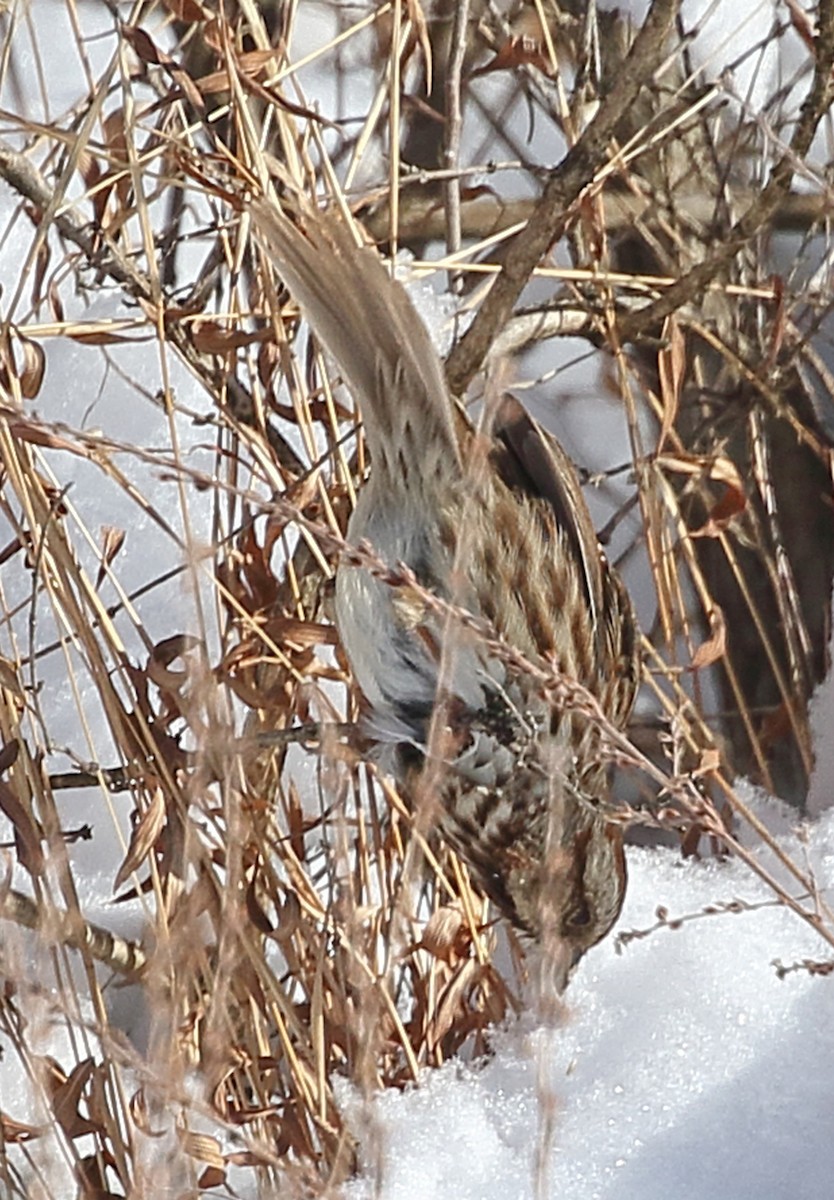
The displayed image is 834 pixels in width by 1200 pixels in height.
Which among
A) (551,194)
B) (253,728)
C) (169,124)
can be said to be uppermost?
(169,124)

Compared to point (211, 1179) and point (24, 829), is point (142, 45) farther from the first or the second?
point (211, 1179)

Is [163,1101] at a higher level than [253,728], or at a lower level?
lower

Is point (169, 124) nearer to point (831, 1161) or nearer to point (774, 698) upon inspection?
point (831, 1161)

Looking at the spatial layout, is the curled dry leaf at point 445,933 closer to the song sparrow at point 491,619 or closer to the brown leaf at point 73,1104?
the song sparrow at point 491,619

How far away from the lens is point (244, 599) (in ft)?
4.63

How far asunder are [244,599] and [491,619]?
0.73 feet

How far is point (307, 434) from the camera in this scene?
1.41 m

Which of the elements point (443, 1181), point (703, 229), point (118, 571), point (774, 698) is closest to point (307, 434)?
point (118, 571)

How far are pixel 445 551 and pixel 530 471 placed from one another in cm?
14

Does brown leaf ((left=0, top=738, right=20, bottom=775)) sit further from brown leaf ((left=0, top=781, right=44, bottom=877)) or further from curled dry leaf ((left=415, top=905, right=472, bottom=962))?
curled dry leaf ((left=415, top=905, right=472, bottom=962))

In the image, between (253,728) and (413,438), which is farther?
(253,728)

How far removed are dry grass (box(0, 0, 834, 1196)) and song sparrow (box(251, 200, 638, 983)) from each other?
6cm

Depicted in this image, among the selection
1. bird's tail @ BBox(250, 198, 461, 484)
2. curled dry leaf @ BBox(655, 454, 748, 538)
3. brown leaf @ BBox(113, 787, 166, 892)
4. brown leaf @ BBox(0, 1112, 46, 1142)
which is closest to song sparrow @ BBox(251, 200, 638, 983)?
bird's tail @ BBox(250, 198, 461, 484)

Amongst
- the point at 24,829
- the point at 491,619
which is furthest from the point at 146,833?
the point at 491,619
